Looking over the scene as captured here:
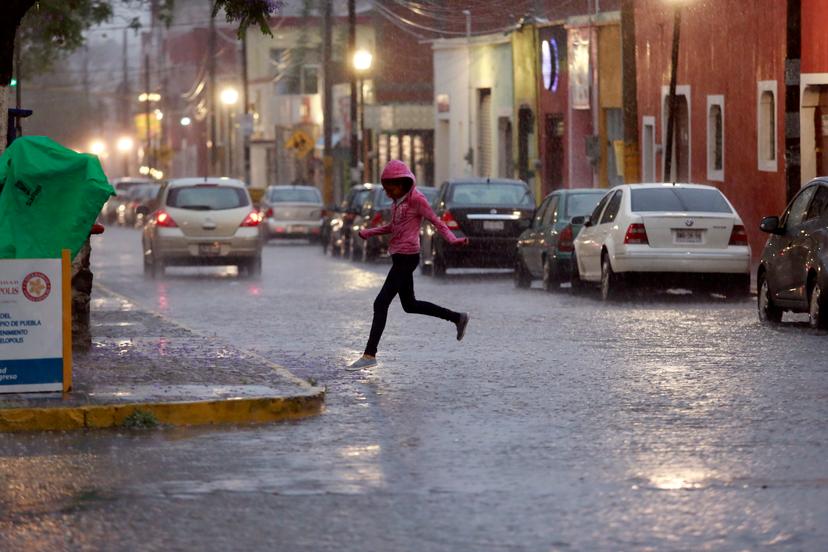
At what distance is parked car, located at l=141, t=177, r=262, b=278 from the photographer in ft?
112

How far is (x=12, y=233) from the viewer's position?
1302 centimetres

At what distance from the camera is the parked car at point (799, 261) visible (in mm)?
18828

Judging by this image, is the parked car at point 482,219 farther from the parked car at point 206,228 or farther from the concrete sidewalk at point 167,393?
the concrete sidewalk at point 167,393

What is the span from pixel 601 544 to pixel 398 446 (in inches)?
121

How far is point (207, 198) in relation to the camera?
34.4m

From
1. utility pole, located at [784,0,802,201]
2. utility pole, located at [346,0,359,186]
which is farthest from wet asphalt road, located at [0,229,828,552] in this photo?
utility pole, located at [346,0,359,186]

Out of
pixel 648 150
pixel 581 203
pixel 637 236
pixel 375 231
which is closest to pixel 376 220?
pixel 648 150

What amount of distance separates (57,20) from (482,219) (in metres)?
7.85

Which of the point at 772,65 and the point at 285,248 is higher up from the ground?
the point at 772,65

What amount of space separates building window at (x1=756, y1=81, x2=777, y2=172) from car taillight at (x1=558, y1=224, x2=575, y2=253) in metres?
7.52

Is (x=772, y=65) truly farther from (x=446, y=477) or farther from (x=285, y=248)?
(x=446, y=477)

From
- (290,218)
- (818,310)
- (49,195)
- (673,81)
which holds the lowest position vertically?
(818,310)

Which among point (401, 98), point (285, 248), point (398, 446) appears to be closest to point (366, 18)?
point (401, 98)

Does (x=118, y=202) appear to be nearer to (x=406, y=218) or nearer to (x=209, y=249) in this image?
(x=209, y=249)
